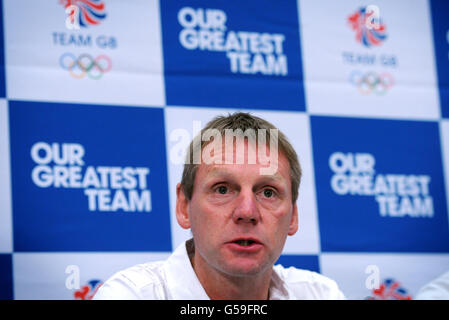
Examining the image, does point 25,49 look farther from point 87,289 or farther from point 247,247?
point 247,247

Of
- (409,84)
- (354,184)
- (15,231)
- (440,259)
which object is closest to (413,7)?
(409,84)

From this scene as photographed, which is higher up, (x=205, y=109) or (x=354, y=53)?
(x=354, y=53)

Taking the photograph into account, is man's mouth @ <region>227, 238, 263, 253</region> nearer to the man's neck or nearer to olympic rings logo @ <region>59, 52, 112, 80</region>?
the man's neck

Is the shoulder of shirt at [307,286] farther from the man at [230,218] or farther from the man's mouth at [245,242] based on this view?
the man's mouth at [245,242]

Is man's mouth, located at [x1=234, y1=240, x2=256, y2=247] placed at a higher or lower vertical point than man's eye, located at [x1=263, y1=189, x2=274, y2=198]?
lower

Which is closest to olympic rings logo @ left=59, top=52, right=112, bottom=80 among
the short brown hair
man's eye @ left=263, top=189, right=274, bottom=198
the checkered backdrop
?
the checkered backdrop

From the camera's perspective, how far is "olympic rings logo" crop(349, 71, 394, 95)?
250cm

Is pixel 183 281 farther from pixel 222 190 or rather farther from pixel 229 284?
pixel 222 190

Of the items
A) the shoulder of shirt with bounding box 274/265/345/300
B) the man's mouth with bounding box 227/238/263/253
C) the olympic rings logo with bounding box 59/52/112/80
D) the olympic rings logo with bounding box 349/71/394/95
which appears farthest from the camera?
the olympic rings logo with bounding box 349/71/394/95

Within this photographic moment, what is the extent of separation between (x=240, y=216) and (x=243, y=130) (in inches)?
8.4

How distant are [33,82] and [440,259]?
1.61 metres

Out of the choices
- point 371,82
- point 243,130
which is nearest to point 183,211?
point 243,130

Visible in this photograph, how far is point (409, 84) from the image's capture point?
2.56 m

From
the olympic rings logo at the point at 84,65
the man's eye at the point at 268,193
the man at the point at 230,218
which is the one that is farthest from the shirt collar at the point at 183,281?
the olympic rings logo at the point at 84,65
